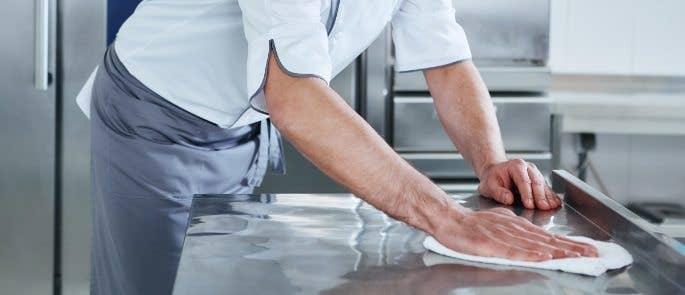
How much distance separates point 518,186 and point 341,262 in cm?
Result: 54

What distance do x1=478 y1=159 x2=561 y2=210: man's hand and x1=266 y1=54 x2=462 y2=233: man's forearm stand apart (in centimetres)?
29

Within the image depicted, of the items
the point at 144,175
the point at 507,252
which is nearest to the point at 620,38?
the point at 144,175

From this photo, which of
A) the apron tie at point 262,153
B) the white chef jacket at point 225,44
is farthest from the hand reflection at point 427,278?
the apron tie at point 262,153

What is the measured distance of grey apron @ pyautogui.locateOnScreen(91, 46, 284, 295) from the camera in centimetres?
199

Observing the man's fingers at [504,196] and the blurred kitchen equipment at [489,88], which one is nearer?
the man's fingers at [504,196]

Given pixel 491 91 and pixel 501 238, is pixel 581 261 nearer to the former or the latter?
pixel 501 238

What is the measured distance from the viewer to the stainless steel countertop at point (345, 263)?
4.16 feet

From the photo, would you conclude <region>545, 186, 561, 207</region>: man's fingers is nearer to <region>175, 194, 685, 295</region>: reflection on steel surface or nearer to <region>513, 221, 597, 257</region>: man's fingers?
<region>175, 194, 685, 295</region>: reflection on steel surface

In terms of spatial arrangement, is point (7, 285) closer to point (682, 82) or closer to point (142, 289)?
point (142, 289)

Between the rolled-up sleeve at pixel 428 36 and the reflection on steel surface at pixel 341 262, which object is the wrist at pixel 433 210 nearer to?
the reflection on steel surface at pixel 341 262

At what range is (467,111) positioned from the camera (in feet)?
6.81

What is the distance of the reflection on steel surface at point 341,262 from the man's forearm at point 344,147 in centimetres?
6

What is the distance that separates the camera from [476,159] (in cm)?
198

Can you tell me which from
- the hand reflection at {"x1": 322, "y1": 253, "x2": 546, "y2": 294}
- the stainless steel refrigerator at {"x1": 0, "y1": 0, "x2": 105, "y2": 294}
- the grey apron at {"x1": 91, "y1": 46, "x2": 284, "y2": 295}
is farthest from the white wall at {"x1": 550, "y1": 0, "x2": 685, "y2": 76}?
the hand reflection at {"x1": 322, "y1": 253, "x2": 546, "y2": 294}
